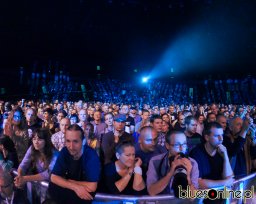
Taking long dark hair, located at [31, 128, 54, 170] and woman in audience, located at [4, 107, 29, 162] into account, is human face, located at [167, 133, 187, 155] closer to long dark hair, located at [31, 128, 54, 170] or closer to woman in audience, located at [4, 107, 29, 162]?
long dark hair, located at [31, 128, 54, 170]

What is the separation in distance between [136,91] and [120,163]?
3695 centimetres

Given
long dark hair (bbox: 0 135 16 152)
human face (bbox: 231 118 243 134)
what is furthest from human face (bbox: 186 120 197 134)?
long dark hair (bbox: 0 135 16 152)

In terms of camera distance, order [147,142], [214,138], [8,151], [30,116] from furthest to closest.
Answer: [30,116]
[8,151]
[147,142]
[214,138]

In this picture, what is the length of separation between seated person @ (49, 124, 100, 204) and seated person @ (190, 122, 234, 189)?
43.8 inches

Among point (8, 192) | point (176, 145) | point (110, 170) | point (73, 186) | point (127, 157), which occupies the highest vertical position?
point (176, 145)

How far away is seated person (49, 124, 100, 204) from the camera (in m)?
3.21

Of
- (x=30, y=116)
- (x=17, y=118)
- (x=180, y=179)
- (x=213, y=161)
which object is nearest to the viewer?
(x=180, y=179)

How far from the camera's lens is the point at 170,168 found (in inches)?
121

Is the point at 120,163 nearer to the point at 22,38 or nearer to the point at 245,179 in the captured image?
the point at 245,179

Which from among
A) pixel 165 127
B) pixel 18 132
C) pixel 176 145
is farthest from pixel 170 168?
pixel 18 132

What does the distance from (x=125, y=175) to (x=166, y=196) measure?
22.2 inches

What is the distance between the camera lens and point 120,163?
3.53 meters

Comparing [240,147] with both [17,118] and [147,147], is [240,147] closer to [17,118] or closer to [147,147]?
[147,147]

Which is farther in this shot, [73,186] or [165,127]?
[165,127]
